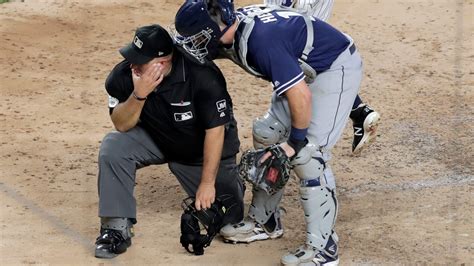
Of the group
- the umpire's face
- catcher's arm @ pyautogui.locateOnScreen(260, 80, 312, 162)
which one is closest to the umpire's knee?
the umpire's face

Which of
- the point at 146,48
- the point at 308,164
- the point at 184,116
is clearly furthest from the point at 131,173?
the point at 308,164

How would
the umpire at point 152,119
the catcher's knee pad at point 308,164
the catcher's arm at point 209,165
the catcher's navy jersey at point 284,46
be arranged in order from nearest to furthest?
the catcher's navy jersey at point 284,46, the catcher's knee pad at point 308,164, the umpire at point 152,119, the catcher's arm at point 209,165

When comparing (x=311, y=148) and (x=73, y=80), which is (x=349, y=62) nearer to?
(x=311, y=148)

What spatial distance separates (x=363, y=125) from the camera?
736cm

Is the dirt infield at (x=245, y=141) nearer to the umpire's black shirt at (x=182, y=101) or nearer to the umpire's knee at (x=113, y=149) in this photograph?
the umpire's knee at (x=113, y=149)

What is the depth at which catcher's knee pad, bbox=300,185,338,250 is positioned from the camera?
243 inches

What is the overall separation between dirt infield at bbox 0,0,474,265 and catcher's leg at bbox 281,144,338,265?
22cm

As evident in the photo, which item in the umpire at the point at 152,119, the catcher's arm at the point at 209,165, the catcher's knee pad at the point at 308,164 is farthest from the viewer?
the catcher's arm at the point at 209,165

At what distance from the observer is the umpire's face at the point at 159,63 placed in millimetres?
6184

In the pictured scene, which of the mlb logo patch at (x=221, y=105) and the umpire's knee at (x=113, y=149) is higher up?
the mlb logo patch at (x=221, y=105)

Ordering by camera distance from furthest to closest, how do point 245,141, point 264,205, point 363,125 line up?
point 245,141
point 363,125
point 264,205

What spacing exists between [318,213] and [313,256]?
0.24 m

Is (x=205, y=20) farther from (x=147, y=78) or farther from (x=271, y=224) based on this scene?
(x=271, y=224)

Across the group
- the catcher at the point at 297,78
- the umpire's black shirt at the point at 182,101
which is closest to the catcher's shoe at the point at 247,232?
the catcher at the point at 297,78
